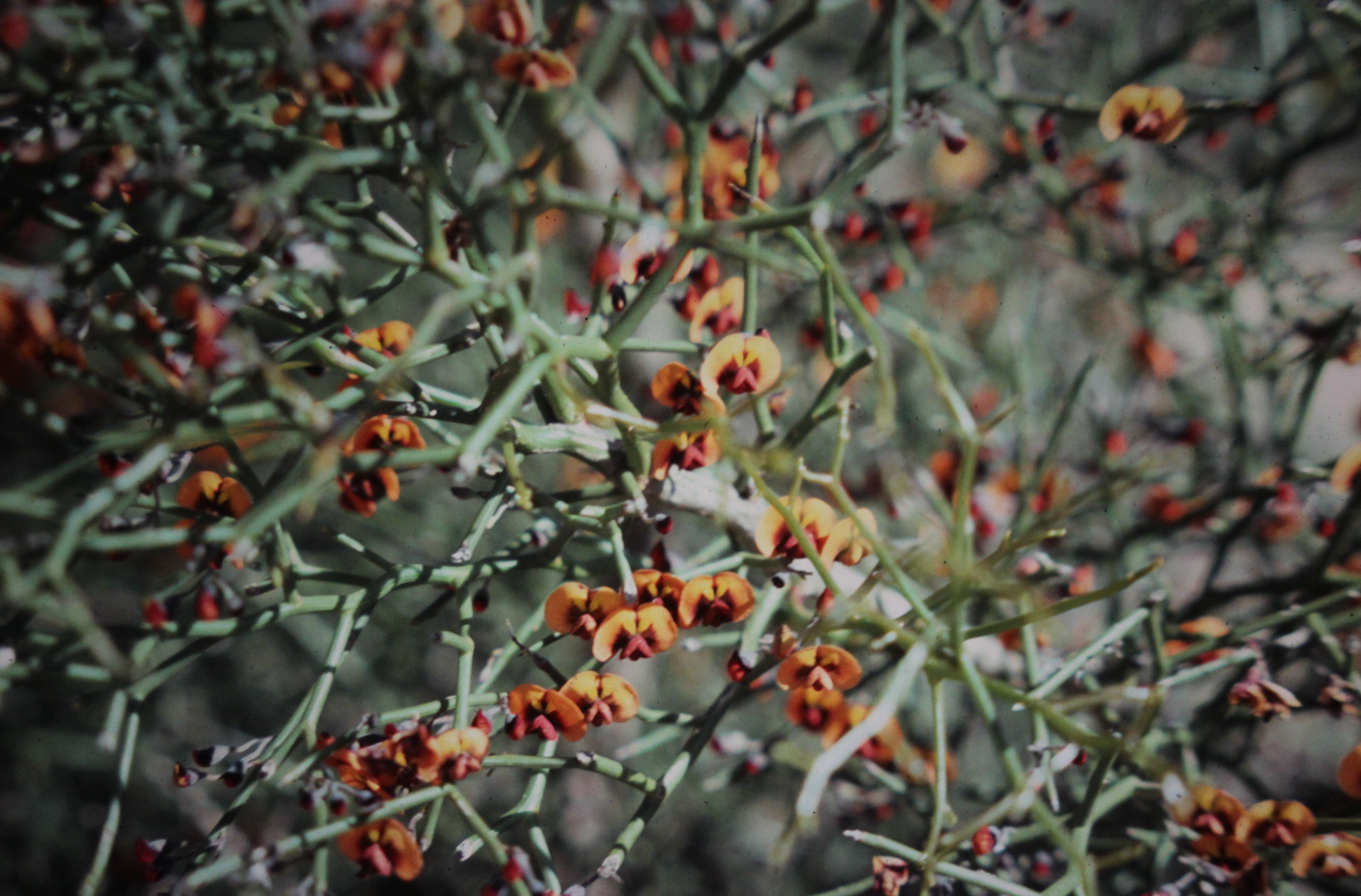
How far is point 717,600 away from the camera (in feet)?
3.46

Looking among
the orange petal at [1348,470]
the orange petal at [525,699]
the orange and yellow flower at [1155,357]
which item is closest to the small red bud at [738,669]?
A: the orange petal at [525,699]

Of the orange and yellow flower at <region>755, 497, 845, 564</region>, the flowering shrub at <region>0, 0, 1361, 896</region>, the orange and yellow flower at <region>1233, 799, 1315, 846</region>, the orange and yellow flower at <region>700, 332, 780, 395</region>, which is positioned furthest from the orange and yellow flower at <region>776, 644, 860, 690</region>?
the orange and yellow flower at <region>1233, 799, 1315, 846</region>

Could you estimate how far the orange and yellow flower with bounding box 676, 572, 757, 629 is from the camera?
1.04 metres

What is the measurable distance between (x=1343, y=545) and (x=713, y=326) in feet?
3.52

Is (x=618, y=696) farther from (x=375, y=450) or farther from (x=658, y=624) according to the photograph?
(x=375, y=450)

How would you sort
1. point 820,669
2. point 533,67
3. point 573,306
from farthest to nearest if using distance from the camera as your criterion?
point 573,306 < point 820,669 < point 533,67

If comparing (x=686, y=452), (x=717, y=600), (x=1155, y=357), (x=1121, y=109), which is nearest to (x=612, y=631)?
(x=717, y=600)

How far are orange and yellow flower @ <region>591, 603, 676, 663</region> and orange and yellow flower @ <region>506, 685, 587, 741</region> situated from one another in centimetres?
8

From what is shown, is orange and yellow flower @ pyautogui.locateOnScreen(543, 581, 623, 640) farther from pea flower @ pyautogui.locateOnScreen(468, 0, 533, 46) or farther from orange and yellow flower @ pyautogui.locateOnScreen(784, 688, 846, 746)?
pea flower @ pyautogui.locateOnScreen(468, 0, 533, 46)

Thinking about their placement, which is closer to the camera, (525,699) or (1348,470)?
(525,699)

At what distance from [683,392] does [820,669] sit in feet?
1.28

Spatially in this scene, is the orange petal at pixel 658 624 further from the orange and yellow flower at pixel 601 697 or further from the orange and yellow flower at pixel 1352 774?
the orange and yellow flower at pixel 1352 774

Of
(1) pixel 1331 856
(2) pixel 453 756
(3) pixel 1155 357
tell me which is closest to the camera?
(2) pixel 453 756

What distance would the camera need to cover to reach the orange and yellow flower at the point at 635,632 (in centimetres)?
102
